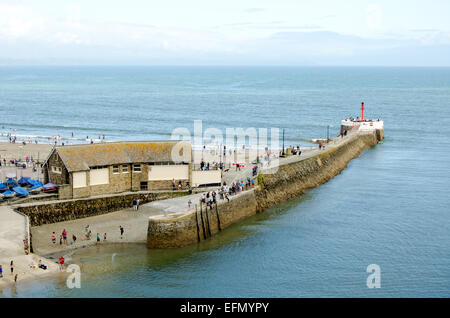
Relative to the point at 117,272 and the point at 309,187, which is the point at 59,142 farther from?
the point at 117,272

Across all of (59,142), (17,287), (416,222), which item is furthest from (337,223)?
(59,142)

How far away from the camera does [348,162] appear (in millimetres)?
72562

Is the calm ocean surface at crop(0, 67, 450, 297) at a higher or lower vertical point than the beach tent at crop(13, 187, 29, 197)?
lower

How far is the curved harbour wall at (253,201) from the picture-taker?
130ft

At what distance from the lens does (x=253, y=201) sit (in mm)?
48219

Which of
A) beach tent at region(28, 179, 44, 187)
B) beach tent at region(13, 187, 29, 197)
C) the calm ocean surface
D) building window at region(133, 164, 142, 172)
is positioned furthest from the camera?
building window at region(133, 164, 142, 172)

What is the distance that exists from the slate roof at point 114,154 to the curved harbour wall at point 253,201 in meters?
5.98

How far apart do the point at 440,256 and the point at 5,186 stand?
31722 mm

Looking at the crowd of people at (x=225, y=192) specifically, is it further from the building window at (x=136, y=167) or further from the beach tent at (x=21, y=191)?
the beach tent at (x=21, y=191)

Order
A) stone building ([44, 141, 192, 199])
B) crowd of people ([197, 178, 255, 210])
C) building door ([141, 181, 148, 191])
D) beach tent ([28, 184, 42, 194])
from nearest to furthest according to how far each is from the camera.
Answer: crowd of people ([197, 178, 255, 210]) → stone building ([44, 141, 192, 199]) → beach tent ([28, 184, 42, 194]) → building door ([141, 181, 148, 191])

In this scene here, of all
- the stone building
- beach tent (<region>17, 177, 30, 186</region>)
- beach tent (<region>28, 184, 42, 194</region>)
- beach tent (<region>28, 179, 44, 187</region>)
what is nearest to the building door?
the stone building

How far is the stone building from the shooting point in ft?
146

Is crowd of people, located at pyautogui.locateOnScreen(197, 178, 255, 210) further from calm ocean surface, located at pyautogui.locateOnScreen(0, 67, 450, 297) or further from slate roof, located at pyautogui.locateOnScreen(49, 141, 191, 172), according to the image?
slate roof, located at pyautogui.locateOnScreen(49, 141, 191, 172)

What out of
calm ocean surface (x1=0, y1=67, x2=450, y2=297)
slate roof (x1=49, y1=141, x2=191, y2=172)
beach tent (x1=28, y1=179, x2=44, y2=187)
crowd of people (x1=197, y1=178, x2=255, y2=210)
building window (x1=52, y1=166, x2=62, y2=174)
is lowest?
calm ocean surface (x1=0, y1=67, x2=450, y2=297)
